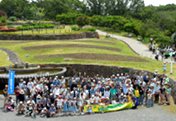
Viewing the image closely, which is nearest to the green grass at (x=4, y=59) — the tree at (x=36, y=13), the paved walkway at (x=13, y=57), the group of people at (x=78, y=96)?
the paved walkway at (x=13, y=57)

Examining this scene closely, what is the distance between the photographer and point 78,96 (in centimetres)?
1630

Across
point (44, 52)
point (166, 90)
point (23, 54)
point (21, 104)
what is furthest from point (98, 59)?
point (21, 104)

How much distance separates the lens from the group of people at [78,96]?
1527 centimetres

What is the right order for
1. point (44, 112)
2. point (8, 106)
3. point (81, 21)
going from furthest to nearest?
point (81, 21) → point (8, 106) → point (44, 112)

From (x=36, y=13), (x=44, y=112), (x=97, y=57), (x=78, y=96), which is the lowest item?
(x=44, y=112)

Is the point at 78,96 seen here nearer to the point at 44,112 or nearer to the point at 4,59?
the point at 44,112

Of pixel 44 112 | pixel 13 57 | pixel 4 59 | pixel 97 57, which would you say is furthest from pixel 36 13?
pixel 44 112

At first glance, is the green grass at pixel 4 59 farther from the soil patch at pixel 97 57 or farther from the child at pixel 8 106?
the child at pixel 8 106

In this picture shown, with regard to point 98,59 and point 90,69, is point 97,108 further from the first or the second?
point 98,59

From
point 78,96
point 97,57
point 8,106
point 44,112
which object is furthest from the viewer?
point 97,57

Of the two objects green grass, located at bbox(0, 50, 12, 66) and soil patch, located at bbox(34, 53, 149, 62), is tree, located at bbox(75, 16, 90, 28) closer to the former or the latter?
green grass, located at bbox(0, 50, 12, 66)

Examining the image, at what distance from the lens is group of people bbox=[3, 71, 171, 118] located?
15266mm

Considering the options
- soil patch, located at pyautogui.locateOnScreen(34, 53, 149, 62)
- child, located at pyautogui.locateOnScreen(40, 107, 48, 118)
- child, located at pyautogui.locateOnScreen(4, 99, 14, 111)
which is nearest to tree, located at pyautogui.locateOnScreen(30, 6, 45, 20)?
soil patch, located at pyautogui.locateOnScreen(34, 53, 149, 62)

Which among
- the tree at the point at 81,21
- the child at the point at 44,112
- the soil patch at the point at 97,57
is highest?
A: the tree at the point at 81,21
